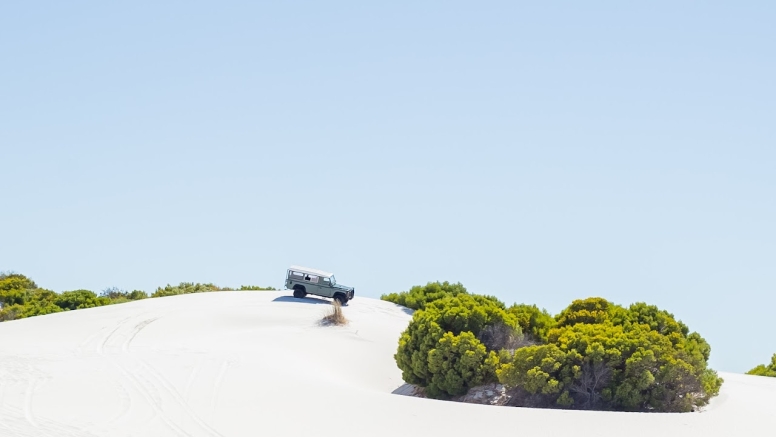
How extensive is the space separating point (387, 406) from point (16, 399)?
241 inches

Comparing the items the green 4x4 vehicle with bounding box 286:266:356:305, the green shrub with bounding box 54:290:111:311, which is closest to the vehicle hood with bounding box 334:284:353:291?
the green 4x4 vehicle with bounding box 286:266:356:305

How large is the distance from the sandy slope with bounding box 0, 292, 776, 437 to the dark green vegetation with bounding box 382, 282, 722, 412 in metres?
0.91

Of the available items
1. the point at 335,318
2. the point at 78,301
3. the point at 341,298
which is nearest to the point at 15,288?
the point at 78,301

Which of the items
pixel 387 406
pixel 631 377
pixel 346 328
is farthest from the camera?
pixel 346 328

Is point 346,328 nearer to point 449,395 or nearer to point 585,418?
point 449,395

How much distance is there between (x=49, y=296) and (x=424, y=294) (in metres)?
14.9

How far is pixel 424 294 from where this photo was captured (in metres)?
31.0

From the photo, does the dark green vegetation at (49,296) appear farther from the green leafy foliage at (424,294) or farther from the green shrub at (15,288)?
the green leafy foliage at (424,294)

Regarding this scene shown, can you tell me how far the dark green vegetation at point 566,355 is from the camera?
51.6ft

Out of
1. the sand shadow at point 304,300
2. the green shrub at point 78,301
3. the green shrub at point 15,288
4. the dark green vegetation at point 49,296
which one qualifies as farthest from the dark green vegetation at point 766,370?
the green shrub at point 15,288

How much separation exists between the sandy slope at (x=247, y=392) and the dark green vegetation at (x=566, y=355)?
0.91 metres

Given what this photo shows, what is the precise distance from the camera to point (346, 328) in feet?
81.0

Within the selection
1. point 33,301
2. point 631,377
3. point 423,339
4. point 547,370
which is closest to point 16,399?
point 423,339

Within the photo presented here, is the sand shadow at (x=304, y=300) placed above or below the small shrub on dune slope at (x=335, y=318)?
above
